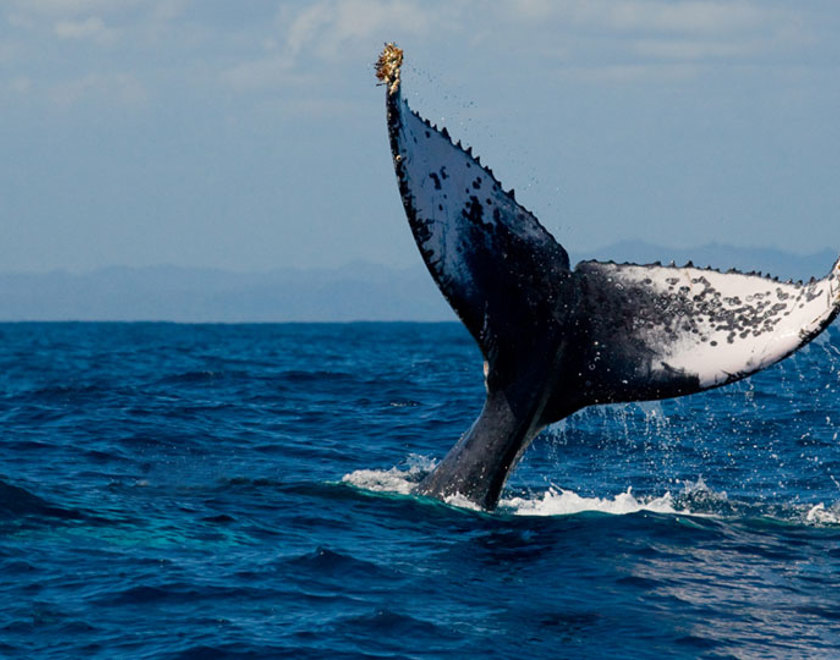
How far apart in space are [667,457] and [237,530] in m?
6.26

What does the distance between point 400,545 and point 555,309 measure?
199cm

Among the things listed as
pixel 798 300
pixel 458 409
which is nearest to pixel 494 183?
pixel 798 300

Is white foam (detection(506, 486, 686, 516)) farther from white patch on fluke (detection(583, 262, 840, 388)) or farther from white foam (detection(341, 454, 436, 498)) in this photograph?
white patch on fluke (detection(583, 262, 840, 388))

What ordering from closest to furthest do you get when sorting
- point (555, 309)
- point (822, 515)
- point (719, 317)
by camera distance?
point (719, 317)
point (555, 309)
point (822, 515)

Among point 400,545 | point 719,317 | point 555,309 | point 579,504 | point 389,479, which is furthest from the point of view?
point 389,479

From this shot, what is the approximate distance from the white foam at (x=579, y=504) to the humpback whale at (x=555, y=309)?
1629mm

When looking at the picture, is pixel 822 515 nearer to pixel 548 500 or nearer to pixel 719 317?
pixel 548 500

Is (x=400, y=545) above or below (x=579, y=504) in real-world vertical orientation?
below

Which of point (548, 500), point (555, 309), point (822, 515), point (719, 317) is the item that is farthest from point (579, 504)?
point (719, 317)

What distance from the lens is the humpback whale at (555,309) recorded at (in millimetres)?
7176

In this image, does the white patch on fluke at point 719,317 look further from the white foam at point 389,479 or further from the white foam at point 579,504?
the white foam at point 389,479

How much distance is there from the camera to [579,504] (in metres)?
10.4

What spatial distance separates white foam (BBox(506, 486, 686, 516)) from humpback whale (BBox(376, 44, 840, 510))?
5.35 ft

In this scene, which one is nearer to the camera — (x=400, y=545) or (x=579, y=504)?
(x=400, y=545)
